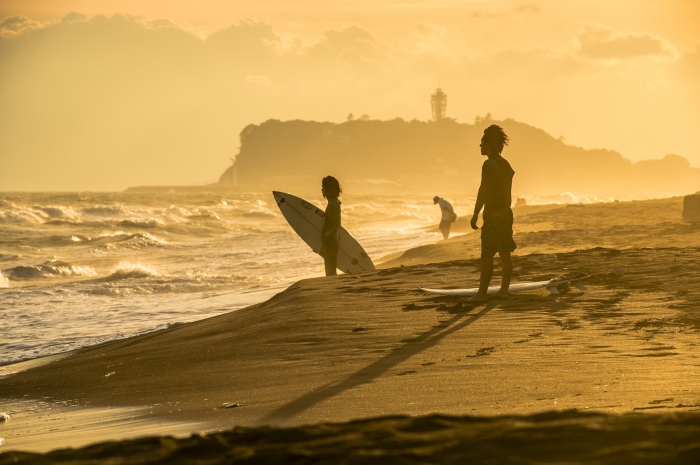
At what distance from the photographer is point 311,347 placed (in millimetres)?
5926

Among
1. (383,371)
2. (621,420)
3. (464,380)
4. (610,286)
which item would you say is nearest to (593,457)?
(621,420)

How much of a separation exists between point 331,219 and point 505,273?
2734mm

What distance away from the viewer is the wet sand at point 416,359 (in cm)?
385

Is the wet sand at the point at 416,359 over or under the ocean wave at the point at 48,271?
over

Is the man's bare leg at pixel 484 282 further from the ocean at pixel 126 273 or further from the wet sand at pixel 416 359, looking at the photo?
the ocean at pixel 126 273

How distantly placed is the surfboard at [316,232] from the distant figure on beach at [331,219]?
241cm

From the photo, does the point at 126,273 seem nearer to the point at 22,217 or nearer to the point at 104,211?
the point at 22,217

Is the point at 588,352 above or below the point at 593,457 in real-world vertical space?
below

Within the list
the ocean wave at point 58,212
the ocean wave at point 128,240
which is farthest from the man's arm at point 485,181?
the ocean wave at point 58,212

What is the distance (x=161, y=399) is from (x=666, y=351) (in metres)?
3.36

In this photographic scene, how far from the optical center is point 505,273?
291 inches

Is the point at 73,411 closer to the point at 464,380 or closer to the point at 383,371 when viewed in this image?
the point at 383,371

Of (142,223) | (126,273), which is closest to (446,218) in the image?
(126,273)

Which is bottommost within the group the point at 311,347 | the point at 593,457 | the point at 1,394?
the point at 1,394
